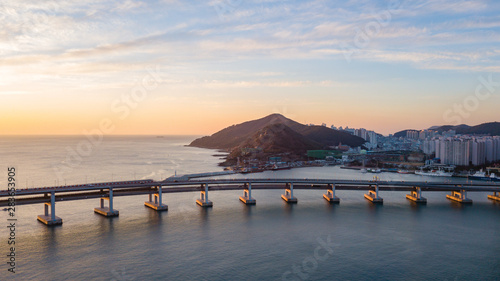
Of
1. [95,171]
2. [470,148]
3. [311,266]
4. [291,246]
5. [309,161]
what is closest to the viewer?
[311,266]

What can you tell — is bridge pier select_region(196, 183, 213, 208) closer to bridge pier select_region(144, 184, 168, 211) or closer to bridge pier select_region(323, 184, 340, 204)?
bridge pier select_region(144, 184, 168, 211)

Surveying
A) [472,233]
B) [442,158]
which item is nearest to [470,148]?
[442,158]

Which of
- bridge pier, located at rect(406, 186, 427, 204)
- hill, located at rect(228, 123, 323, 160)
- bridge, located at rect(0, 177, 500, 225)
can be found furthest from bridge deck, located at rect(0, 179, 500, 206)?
hill, located at rect(228, 123, 323, 160)

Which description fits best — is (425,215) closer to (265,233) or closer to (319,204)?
(319,204)

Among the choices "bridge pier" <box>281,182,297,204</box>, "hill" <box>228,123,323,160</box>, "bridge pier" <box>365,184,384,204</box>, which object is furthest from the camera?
"hill" <box>228,123,323,160</box>

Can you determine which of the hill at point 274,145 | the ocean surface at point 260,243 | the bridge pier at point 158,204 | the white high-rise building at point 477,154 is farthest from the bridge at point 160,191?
the hill at point 274,145

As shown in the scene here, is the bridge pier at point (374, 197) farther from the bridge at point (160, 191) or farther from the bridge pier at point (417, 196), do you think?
the bridge pier at point (417, 196)
